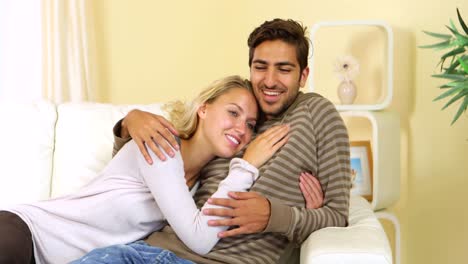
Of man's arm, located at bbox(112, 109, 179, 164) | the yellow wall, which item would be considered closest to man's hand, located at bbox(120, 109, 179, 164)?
man's arm, located at bbox(112, 109, 179, 164)

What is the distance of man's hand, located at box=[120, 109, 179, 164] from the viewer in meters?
1.77

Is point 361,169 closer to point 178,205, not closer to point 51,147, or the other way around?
point 51,147

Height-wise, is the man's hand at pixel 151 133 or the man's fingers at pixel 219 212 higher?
the man's hand at pixel 151 133

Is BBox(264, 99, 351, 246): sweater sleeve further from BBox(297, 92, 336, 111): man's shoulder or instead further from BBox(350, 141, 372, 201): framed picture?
BBox(350, 141, 372, 201): framed picture

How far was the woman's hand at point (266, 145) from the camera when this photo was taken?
6.23ft

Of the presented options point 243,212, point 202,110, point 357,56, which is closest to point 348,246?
point 243,212

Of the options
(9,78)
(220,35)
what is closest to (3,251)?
(9,78)

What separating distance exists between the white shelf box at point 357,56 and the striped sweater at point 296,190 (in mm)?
1154

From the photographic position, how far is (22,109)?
2387mm

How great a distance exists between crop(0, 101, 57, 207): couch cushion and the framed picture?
1324 mm

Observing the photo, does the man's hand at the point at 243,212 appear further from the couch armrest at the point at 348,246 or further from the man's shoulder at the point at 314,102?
the man's shoulder at the point at 314,102

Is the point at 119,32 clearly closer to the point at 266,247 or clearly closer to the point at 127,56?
the point at 127,56

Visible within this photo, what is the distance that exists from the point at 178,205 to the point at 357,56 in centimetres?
180

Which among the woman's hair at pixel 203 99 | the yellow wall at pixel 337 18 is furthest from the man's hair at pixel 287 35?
the yellow wall at pixel 337 18
